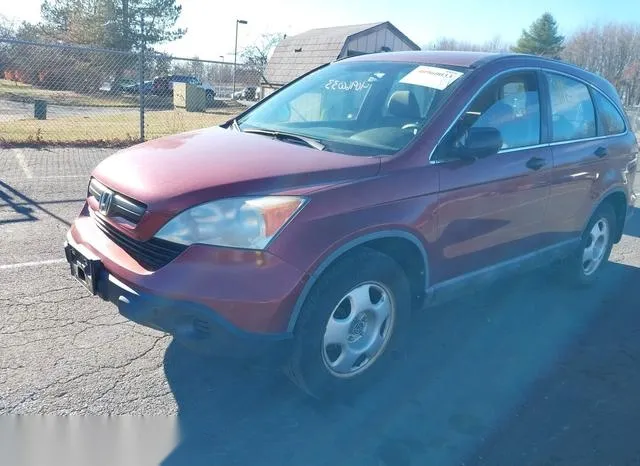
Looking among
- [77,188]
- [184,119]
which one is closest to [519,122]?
[77,188]

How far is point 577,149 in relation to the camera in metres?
4.56

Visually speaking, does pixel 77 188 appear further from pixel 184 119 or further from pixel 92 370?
pixel 184 119

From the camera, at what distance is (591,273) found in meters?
5.34

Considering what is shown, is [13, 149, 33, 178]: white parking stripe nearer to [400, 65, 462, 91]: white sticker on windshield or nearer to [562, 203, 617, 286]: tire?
[400, 65, 462, 91]: white sticker on windshield

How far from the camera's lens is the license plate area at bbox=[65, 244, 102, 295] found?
300 cm

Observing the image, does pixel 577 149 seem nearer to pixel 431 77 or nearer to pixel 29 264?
pixel 431 77

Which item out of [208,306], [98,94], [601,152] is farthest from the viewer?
[98,94]

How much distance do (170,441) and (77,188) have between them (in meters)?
5.64

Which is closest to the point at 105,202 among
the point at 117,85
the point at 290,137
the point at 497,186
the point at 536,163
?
the point at 290,137

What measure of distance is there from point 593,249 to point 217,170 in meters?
3.80

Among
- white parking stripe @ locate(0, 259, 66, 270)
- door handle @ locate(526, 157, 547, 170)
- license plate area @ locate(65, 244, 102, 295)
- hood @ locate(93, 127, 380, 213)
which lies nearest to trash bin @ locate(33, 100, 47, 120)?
white parking stripe @ locate(0, 259, 66, 270)

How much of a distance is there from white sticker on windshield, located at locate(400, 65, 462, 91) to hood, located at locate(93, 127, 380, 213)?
907 millimetres

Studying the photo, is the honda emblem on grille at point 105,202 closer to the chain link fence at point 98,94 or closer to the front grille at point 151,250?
the front grille at point 151,250

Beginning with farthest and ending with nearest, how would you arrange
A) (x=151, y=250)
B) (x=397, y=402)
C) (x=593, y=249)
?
(x=593, y=249)
(x=397, y=402)
(x=151, y=250)
